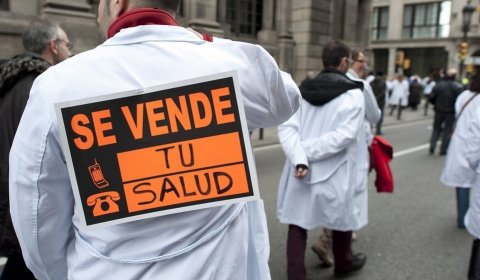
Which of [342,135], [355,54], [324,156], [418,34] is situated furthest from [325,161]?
[418,34]

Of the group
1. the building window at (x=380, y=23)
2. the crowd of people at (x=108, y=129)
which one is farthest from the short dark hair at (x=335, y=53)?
the building window at (x=380, y=23)

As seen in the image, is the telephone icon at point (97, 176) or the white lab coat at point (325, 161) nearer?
the telephone icon at point (97, 176)

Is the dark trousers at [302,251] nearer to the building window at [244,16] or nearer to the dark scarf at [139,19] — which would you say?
the dark scarf at [139,19]

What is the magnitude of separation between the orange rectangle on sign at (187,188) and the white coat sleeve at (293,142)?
1881mm

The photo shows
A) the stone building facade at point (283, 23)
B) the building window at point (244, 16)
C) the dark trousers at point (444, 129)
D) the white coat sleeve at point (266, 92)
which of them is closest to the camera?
the white coat sleeve at point (266, 92)

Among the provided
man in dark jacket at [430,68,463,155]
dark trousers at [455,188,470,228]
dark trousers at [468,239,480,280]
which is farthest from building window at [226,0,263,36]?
dark trousers at [468,239,480,280]

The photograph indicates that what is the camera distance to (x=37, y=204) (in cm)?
125

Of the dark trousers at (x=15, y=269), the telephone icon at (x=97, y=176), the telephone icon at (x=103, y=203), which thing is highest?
the telephone icon at (x=97, y=176)

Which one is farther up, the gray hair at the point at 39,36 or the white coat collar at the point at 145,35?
the gray hair at the point at 39,36

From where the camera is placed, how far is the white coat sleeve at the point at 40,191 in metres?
1.18

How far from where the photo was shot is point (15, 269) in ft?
7.89

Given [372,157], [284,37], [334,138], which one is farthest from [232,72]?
[284,37]

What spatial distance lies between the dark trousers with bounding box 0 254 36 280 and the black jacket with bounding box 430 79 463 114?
951 cm

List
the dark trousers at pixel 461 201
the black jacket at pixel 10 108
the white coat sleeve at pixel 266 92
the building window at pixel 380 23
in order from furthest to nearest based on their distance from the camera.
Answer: the building window at pixel 380 23, the dark trousers at pixel 461 201, the black jacket at pixel 10 108, the white coat sleeve at pixel 266 92
